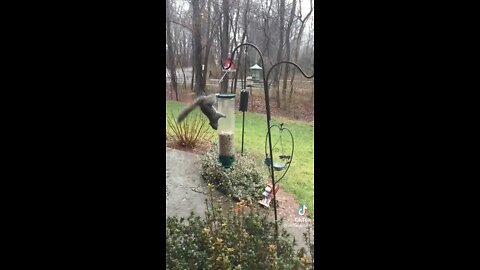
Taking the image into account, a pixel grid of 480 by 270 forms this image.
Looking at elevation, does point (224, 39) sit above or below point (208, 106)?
above

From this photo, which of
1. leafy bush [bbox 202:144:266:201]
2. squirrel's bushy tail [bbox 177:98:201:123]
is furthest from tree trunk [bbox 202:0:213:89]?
leafy bush [bbox 202:144:266:201]

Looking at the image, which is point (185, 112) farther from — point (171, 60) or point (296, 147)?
point (296, 147)

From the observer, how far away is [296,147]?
249 centimetres

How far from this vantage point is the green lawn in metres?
2.48

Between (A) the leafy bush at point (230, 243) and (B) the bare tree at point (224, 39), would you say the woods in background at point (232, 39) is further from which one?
(A) the leafy bush at point (230, 243)

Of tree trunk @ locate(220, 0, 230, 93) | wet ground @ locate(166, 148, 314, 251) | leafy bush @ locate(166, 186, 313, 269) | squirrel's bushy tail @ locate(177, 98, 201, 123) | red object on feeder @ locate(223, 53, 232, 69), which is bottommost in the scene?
leafy bush @ locate(166, 186, 313, 269)

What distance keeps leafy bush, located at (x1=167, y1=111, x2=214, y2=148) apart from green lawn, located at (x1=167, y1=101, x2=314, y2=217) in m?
0.04

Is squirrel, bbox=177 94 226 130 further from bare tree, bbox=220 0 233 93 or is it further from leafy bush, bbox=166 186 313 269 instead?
leafy bush, bbox=166 186 313 269

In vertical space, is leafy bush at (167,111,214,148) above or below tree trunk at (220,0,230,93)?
below

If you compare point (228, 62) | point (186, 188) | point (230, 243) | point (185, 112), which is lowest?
point (230, 243)

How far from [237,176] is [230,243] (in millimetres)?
305

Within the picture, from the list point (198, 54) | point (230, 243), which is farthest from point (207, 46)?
point (230, 243)

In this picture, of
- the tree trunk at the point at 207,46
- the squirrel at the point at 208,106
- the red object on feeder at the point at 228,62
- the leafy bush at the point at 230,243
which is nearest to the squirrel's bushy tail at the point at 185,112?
the squirrel at the point at 208,106
